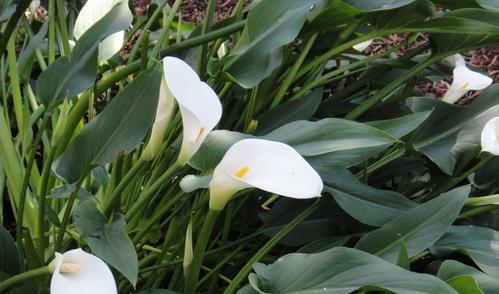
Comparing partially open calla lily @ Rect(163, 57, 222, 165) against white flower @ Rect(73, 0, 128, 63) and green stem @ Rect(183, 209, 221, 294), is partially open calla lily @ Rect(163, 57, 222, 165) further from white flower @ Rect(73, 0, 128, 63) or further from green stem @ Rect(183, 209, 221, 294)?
white flower @ Rect(73, 0, 128, 63)

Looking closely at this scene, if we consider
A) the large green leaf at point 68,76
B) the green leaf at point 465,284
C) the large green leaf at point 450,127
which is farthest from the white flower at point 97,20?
the green leaf at point 465,284

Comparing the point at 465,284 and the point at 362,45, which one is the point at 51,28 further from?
the point at 465,284

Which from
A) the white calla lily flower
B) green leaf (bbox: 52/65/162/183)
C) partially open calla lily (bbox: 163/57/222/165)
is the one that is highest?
partially open calla lily (bbox: 163/57/222/165)

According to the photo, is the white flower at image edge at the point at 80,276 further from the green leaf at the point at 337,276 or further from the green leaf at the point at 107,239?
the green leaf at the point at 337,276

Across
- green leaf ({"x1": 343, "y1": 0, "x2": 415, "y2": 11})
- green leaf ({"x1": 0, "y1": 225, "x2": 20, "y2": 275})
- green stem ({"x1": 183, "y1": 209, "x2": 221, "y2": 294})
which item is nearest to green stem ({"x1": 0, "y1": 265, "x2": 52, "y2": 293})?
green leaf ({"x1": 0, "y1": 225, "x2": 20, "y2": 275})

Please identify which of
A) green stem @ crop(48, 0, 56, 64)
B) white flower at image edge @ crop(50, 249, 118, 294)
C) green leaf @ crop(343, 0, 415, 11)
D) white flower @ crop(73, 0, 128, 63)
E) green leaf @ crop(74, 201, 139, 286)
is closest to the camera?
white flower at image edge @ crop(50, 249, 118, 294)

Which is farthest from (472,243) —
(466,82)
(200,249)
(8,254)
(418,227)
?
(8,254)

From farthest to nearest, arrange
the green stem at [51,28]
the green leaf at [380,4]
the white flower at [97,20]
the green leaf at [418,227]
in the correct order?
1. the green stem at [51,28]
2. the white flower at [97,20]
3. the green leaf at [380,4]
4. the green leaf at [418,227]
